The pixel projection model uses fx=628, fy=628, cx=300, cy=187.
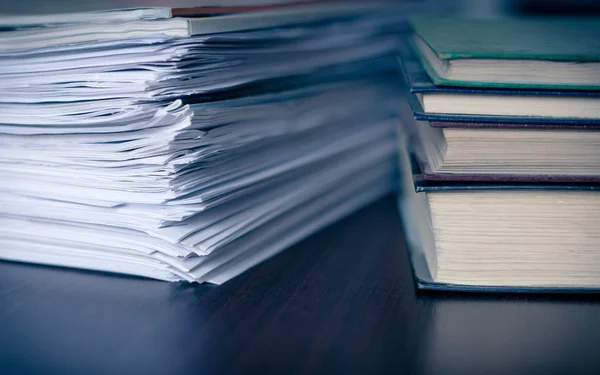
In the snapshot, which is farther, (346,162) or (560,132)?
(346,162)

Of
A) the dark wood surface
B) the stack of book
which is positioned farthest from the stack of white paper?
the stack of book

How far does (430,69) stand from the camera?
619mm

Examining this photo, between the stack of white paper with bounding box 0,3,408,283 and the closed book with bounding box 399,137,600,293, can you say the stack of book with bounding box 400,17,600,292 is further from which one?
the stack of white paper with bounding box 0,3,408,283

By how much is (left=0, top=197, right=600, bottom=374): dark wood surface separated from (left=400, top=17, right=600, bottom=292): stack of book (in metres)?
0.03

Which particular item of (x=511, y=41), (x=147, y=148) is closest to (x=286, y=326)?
(x=147, y=148)

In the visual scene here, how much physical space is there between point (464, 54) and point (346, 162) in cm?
32

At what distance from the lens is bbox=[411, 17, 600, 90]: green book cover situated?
54cm

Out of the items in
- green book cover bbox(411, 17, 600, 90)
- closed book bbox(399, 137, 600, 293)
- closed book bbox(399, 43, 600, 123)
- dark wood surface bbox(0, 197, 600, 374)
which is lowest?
dark wood surface bbox(0, 197, 600, 374)

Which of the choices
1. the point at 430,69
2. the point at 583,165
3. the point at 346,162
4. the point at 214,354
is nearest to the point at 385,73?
the point at 346,162

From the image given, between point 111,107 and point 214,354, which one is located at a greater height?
point 111,107

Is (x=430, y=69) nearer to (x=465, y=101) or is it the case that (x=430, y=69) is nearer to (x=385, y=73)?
(x=465, y=101)

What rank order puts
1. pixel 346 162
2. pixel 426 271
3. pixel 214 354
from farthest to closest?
pixel 346 162 < pixel 426 271 < pixel 214 354

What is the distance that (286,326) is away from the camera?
1.68ft

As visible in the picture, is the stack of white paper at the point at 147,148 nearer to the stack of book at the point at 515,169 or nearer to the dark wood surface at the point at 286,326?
the dark wood surface at the point at 286,326
